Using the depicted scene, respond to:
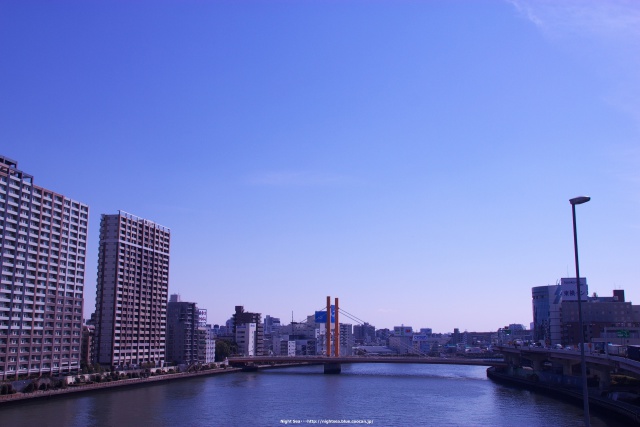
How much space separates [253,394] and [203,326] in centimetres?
2102

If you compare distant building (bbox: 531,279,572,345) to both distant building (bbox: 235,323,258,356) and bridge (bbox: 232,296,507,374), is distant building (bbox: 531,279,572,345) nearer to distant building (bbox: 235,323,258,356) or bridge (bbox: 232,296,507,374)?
bridge (bbox: 232,296,507,374)

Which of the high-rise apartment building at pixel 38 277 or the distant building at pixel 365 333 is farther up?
the high-rise apartment building at pixel 38 277

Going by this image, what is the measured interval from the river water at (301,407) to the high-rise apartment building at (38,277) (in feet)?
10.3

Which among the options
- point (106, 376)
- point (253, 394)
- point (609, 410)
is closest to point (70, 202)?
point (106, 376)

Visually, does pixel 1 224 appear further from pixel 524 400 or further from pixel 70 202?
pixel 524 400

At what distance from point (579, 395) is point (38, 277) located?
23.2 m

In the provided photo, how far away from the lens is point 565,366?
87.1 ft

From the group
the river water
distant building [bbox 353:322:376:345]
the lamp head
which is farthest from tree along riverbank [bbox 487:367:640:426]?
distant building [bbox 353:322:376:345]

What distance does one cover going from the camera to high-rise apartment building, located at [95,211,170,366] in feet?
109

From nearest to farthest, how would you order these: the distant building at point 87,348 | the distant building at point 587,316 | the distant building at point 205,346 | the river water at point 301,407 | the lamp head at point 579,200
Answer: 1. the lamp head at point 579,200
2. the river water at point 301,407
3. the distant building at point 87,348
4. the distant building at point 587,316
5. the distant building at point 205,346

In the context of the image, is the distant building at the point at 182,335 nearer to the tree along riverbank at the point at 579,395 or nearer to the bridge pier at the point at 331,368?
the bridge pier at the point at 331,368

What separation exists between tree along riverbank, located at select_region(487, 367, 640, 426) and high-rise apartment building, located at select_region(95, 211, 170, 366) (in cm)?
2070

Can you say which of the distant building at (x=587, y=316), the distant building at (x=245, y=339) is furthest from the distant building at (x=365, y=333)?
the distant building at (x=587, y=316)

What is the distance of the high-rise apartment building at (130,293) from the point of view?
33.1 m
